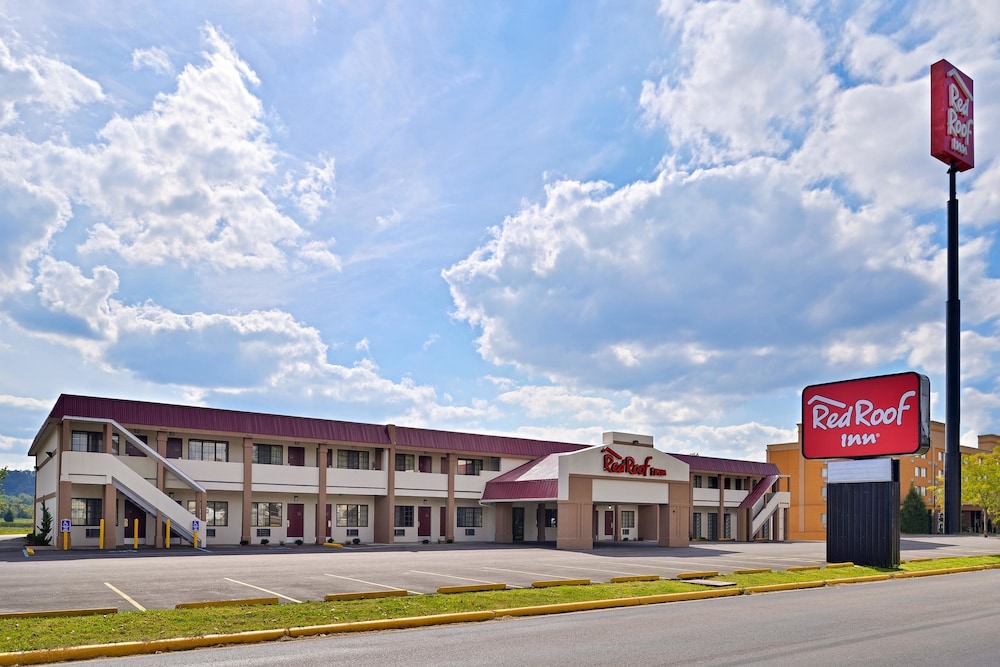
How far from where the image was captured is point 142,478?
3722cm

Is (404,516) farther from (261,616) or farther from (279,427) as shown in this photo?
(261,616)

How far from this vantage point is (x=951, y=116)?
133ft

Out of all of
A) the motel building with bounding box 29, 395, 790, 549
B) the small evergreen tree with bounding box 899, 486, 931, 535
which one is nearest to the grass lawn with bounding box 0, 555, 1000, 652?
the motel building with bounding box 29, 395, 790, 549

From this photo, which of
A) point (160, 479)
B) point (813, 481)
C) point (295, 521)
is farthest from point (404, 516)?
point (813, 481)

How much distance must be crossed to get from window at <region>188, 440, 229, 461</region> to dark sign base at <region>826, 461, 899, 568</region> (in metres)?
28.0

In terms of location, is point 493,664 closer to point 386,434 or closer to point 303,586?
point 303,586

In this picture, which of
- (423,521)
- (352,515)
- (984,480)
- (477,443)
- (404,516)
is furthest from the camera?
(984,480)

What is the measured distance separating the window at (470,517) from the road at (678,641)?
1295 inches

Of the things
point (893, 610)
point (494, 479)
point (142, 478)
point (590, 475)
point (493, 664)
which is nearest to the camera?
point (493, 664)

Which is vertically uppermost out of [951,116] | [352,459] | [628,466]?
[951,116]

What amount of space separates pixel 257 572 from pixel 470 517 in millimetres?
28237

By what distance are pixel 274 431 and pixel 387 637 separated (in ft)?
101

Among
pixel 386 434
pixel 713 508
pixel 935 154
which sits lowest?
pixel 713 508

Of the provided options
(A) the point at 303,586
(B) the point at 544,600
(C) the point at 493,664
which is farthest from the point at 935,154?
(C) the point at 493,664
